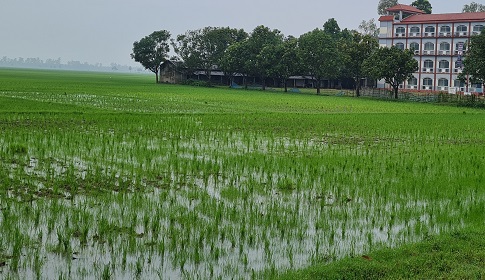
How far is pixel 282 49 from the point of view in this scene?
205 ft

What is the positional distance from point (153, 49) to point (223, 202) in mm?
72472

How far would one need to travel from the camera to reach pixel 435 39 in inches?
2382

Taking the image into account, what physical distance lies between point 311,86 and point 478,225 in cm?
6617

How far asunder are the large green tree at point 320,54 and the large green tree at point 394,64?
6.48 metres

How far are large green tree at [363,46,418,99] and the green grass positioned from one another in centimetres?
3418

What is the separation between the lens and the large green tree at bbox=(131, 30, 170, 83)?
7862cm

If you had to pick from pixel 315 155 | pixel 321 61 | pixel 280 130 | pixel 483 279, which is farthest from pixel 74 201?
pixel 321 61

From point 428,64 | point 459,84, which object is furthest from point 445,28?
point 459,84

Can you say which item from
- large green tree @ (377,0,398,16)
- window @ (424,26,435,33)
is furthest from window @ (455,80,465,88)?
large green tree @ (377,0,398,16)

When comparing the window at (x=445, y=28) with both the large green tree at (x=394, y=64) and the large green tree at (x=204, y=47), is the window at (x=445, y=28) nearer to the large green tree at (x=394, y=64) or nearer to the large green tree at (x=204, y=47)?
the large green tree at (x=394, y=64)

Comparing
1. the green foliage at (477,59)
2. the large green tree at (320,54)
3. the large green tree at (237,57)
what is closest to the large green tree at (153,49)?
the large green tree at (237,57)

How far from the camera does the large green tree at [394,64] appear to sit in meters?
49.8

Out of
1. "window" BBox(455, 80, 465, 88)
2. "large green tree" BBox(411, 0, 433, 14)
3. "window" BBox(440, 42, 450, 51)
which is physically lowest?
"window" BBox(455, 80, 465, 88)

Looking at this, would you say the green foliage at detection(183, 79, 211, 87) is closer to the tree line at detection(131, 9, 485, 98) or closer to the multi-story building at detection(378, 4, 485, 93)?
the tree line at detection(131, 9, 485, 98)
